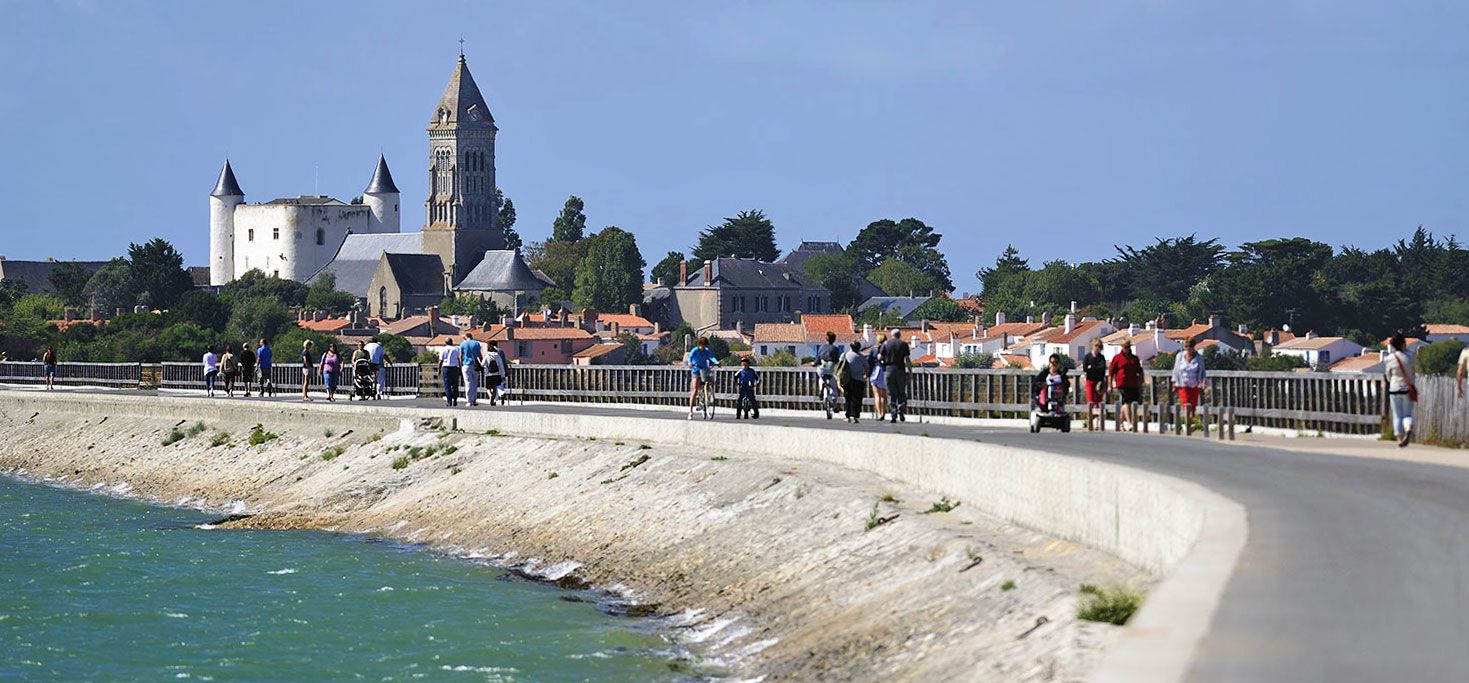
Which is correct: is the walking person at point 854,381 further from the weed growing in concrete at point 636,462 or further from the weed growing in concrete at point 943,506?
the weed growing in concrete at point 943,506

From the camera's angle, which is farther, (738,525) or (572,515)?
(572,515)

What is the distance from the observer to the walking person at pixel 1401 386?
24797mm

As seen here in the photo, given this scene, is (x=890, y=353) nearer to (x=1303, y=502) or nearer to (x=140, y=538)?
(x=140, y=538)

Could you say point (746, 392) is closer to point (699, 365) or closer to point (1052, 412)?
point (699, 365)

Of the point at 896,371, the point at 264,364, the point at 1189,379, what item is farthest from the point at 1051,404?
the point at 264,364

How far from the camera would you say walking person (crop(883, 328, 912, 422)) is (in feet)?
112

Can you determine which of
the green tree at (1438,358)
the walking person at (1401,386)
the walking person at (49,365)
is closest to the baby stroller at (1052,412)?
the walking person at (1401,386)

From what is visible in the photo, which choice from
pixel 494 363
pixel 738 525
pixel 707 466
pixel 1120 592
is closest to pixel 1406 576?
pixel 1120 592

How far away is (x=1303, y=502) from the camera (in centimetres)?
1645

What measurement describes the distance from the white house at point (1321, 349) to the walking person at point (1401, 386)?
116 metres

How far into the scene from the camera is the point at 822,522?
25000 millimetres

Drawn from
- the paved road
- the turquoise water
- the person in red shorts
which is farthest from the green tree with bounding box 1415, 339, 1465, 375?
the paved road

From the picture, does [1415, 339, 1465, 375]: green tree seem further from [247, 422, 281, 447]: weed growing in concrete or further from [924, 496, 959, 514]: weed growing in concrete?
[924, 496, 959, 514]: weed growing in concrete

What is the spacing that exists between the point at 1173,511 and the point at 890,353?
1826 centimetres
